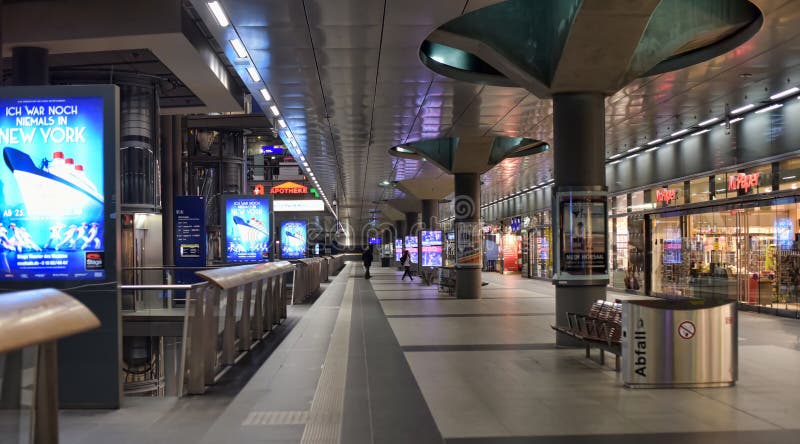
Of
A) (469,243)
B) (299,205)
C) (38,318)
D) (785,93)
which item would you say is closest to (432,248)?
(469,243)

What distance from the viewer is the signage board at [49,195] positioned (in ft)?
20.6

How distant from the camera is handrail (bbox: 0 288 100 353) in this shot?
2.35 metres

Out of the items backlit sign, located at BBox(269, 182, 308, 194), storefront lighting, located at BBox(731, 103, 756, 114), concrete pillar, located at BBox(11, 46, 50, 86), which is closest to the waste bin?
storefront lighting, located at BBox(731, 103, 756, 114)

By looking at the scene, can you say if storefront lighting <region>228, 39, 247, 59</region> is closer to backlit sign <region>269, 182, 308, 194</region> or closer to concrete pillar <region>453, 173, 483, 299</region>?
concrete pillar <region>453, 173, 483, 299</region>

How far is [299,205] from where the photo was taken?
3962cm

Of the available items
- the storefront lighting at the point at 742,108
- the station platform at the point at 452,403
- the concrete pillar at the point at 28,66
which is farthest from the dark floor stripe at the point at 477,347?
the concrete pillar at the point at 28,66

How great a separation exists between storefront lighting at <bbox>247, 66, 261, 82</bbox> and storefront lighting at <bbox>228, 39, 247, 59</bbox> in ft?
2.16

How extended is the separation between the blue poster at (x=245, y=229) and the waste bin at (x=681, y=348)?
14763mm

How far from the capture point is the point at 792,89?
1296cm

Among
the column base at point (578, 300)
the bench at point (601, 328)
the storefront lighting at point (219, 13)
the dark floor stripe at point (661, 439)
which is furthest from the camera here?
the column base at point (578, 300)

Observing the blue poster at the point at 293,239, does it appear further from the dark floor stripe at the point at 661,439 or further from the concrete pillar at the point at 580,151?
the dark floor stripe at the point at 661,439

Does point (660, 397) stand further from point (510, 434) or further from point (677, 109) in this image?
point (677, 109)

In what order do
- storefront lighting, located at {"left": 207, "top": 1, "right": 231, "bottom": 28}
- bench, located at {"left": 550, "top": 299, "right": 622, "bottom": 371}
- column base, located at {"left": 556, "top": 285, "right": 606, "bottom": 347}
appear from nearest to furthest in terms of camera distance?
storefront lighting, located at {"left": 207, "top": 1, "right": 231, "bottom": 28} < bench, located at {"left": 550, "top": 299, "right": 622, "bottom": 371} < column base, located at {"left": 556, "top": 285, "right": 606, "bottom": 347}

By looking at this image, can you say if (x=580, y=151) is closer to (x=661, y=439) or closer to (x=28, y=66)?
(x=661, y=439)
